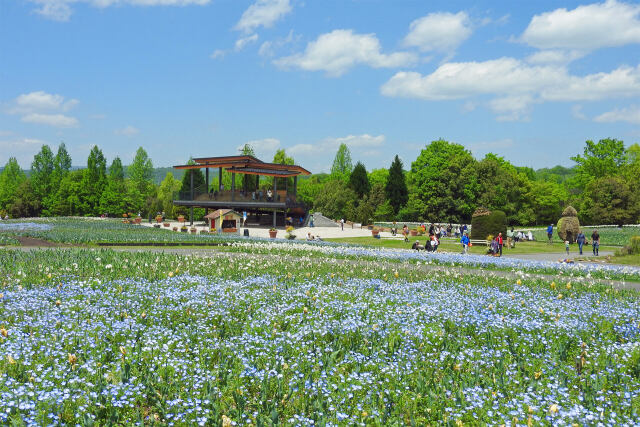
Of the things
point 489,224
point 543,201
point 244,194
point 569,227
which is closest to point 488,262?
point 489,224

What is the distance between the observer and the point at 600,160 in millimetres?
83312

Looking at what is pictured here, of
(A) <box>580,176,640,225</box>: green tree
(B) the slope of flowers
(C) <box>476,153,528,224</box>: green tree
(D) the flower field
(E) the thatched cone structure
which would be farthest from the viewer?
(A) <box>580,176,640,225</box>: green tree

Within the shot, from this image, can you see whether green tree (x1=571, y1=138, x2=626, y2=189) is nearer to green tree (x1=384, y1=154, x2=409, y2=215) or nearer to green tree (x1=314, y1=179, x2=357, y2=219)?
green tree (x1=384, y1=154, x2=409, y2=215)

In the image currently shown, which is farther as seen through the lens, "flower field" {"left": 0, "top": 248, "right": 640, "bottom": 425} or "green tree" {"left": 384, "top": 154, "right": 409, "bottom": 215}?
"green tree" {"left": 384, "top": 154, "right": 409, "bottom": 215}

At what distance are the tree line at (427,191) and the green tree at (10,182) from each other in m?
Answer: 0.32

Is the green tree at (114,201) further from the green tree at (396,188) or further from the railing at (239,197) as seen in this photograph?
the green tree at (396,188)

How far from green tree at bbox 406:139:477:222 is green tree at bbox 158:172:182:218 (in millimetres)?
37652

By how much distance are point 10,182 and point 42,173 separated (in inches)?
523

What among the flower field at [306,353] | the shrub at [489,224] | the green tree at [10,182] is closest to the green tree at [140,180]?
the green tree at [10,182]

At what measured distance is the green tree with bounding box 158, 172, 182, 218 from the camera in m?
76.2

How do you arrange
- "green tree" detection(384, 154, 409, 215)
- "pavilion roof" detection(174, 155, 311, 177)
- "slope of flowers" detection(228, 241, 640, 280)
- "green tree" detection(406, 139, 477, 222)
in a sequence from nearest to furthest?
"slope of flowers" detection(228, 241, 640, 280) → "pavilion roof" detection(174, 155, 311, 177) → "green tree" detection(406, 139, 477, 222) → "green tree" detection(384, 154, 409, 215)

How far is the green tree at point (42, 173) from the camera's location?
87750 mm

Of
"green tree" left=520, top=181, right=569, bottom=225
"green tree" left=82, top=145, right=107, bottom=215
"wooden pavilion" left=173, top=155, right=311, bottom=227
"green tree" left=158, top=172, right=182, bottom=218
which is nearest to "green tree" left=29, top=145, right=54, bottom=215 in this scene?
"green tree" left=82, top=145, right=107, bottom=215

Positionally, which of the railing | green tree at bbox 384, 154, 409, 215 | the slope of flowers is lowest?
the slope of flowers
